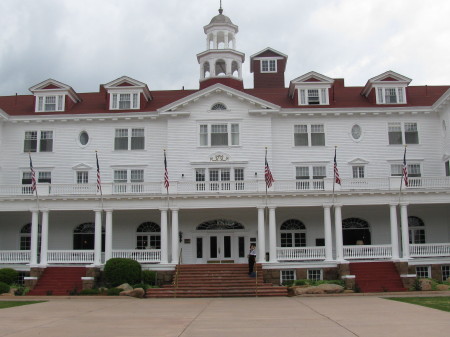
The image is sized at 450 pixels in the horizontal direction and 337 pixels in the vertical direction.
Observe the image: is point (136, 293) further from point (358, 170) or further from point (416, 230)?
point (416, 230)

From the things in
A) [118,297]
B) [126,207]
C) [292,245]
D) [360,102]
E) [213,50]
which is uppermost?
[213,50]

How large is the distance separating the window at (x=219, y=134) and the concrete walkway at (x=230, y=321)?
58.8ft

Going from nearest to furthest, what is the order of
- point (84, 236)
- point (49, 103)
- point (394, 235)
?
point (394, 235)
point (84, 236)
point (49, 103)

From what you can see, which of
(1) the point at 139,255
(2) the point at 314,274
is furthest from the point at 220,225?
(2) the point at 314,274

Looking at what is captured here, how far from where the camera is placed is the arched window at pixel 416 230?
126 ft

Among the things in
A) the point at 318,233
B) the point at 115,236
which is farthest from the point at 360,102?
the point at 115,236

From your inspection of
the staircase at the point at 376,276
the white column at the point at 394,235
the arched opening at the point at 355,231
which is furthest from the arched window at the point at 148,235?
the white column at the point at 394,235

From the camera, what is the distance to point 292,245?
38625mm

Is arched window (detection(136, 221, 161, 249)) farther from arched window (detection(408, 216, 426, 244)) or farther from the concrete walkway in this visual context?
arched window (detection(408, 216, 426, 244))

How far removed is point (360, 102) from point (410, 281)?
14.5m

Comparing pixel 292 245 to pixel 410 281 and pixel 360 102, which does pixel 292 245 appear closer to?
pixel 410 281

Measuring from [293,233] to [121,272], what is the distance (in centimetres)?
1297

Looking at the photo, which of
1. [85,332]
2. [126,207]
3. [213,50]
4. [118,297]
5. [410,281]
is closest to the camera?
[85,332]

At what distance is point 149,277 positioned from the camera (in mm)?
32719
